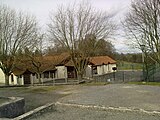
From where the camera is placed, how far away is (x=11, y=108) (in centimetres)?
1144

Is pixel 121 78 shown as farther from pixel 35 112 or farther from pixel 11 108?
pixel 35 112

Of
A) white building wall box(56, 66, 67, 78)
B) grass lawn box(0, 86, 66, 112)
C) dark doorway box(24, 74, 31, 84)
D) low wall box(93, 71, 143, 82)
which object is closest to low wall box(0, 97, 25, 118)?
grass lawn box(0, 86, 66, 112)

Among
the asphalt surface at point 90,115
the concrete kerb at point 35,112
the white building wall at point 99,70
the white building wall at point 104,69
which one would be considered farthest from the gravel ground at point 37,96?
the white building wall at point 104,69

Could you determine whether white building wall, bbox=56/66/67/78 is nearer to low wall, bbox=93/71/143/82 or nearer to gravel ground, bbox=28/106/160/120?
low wall, bbox=93/71/143/82

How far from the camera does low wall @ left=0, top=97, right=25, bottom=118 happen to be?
35.2ft

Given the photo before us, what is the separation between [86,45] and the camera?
28.9 metres

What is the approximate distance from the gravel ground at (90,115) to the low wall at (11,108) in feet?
6.28

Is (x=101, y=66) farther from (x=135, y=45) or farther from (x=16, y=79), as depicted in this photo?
(x=135, y=45)

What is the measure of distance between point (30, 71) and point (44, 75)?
384cm

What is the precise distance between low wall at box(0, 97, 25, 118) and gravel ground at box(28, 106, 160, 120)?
191cm

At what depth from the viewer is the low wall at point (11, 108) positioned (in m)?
10.7

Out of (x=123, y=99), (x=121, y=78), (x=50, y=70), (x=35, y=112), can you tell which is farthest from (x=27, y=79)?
(x=35, y=112)

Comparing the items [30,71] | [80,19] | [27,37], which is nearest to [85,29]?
[80,19]

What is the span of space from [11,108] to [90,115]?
4.03 m
